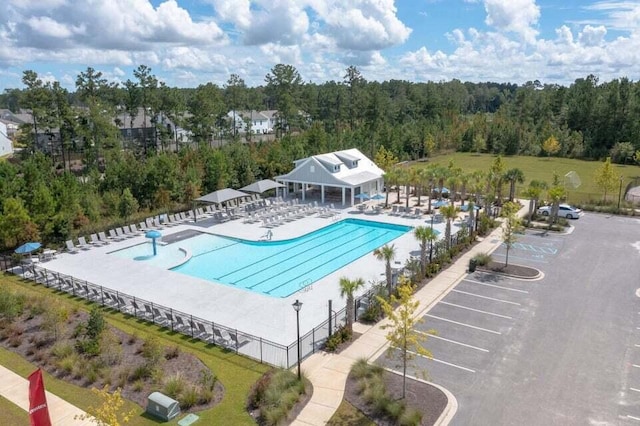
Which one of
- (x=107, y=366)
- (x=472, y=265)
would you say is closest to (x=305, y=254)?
(x=472, y=265)

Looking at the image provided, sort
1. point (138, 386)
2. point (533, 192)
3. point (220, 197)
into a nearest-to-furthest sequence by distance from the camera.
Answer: point (138, 386) < point (533, 192) < point (220, 197)

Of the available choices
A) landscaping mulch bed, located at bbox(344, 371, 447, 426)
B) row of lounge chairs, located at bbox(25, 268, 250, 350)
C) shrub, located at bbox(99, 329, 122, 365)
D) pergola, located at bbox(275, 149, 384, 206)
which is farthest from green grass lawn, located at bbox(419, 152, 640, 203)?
shrub, located at bbox(99, 329, 122, 365)

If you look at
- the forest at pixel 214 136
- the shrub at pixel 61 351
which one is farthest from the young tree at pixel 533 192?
the shrub at pixel 61 351

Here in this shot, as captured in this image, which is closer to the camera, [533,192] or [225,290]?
[225,290]

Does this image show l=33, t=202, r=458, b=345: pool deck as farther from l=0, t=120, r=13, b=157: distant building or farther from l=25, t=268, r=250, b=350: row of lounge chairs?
l=0, t=120, r=13, b=157: distant building

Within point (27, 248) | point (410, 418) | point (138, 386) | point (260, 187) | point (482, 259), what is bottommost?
point (138, 386)

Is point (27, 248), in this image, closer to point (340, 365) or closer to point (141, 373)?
point (141, 373)
